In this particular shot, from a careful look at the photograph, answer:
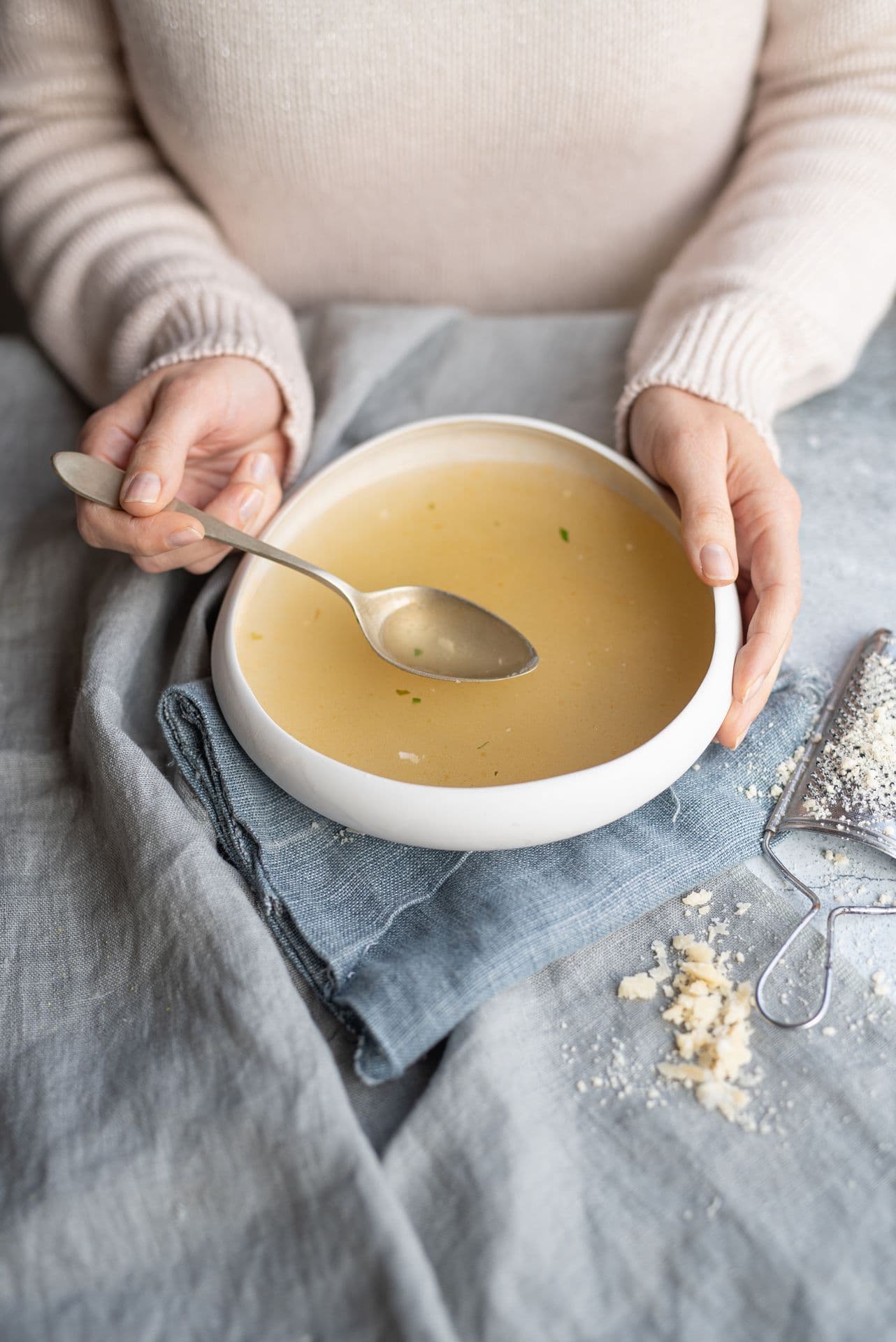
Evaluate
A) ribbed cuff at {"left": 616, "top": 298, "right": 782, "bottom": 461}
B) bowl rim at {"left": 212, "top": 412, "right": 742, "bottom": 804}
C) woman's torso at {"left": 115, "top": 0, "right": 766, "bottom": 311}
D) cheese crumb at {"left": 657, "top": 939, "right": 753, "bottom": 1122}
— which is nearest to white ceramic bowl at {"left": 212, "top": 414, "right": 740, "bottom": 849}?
bowl rim at {"left": 212, "top": 412, "right": 742, "bottom": 804}

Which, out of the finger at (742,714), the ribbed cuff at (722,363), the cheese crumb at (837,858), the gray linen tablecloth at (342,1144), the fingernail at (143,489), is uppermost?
the ribbed cuff at (722,363)

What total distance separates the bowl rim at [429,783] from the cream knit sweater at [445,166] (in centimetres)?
10

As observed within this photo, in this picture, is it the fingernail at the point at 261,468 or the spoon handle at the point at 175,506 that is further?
the fingernail at the point at 261,468

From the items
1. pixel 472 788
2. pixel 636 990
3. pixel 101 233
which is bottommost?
pixel 636 990

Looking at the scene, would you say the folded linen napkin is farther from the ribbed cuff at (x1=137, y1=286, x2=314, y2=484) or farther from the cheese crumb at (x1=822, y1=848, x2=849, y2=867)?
the ribbed cuff at (x1=137, y1=286, x2=314, y2=484)

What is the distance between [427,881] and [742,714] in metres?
0.23

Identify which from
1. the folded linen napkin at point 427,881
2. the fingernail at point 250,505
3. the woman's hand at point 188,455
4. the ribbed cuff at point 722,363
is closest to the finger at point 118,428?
the woman's hand at point 188,455

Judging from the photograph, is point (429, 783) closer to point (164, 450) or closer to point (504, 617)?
point (504, 617)

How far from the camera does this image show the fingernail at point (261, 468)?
2.65ft

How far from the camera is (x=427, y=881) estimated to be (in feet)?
2.05

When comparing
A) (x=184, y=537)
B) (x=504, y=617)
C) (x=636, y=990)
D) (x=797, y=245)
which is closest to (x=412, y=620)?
(x=504, y=617)

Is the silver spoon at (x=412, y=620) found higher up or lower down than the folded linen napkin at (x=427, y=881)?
higher up

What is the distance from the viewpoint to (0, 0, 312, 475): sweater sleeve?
35.0 inches

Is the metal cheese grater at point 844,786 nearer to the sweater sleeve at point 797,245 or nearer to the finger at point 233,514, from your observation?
the sweater sleeve at point 797,245
